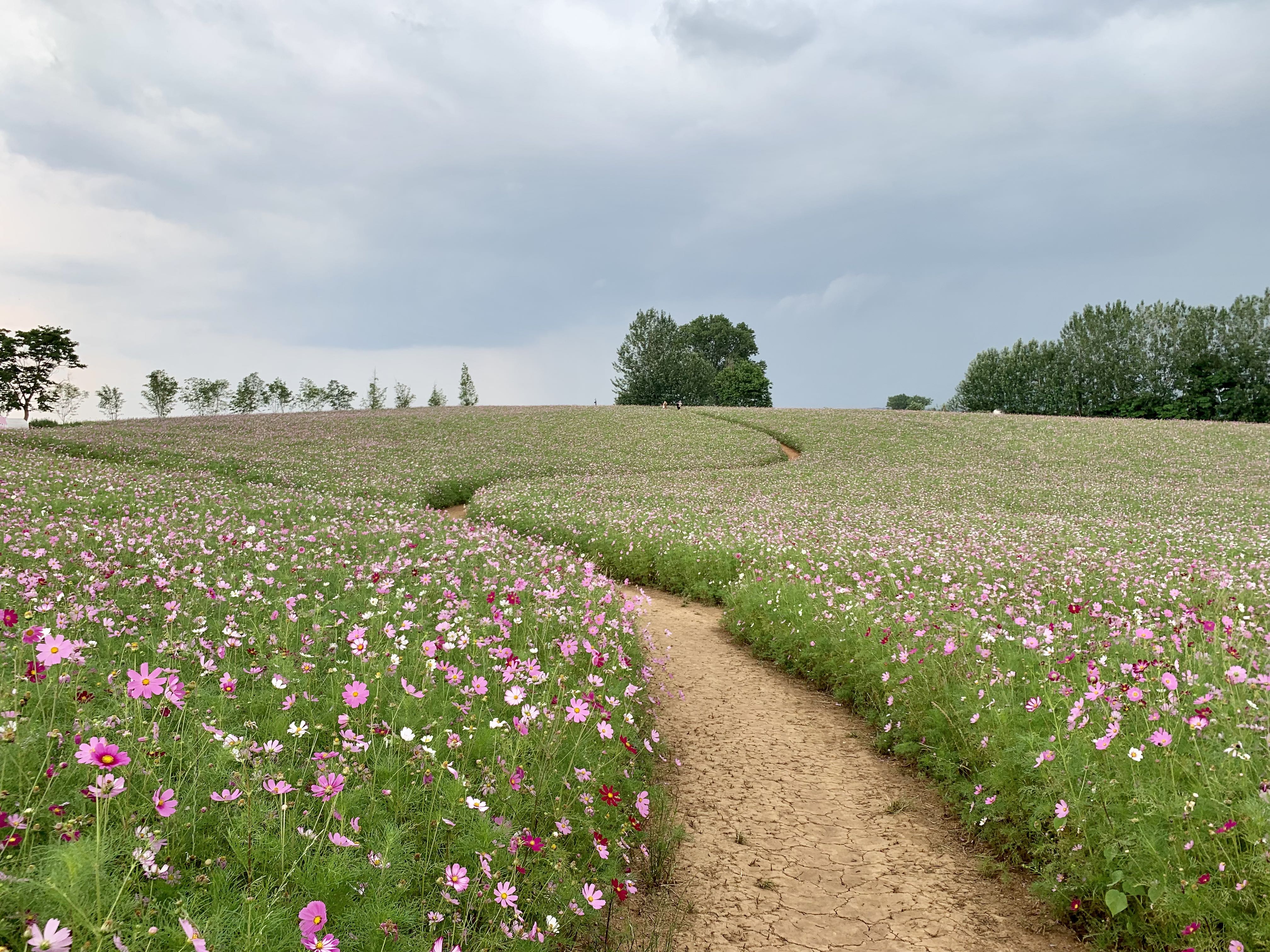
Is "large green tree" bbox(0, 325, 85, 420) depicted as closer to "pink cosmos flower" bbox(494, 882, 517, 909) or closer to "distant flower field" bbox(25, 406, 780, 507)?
"distant flower field" bbox(25, 406, 780, 507)

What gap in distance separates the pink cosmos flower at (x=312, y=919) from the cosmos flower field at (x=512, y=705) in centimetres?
2

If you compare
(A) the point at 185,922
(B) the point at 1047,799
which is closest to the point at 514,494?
(B) the point at 1047,799

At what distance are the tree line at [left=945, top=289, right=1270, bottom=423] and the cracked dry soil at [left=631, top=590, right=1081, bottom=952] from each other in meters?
76.3

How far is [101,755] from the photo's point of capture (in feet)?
8.18

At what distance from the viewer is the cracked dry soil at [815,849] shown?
186 inches

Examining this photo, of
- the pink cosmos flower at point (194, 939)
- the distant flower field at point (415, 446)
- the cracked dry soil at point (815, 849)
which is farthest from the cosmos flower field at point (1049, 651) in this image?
the distant flower field at point (415, 446)

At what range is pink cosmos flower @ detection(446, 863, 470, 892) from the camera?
10.6 ft

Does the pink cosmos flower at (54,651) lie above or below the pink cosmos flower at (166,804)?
above

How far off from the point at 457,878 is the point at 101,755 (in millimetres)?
1700

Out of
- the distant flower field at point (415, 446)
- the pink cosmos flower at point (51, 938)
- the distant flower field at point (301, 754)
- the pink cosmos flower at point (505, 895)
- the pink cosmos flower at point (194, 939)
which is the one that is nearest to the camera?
the pink cosmos flower at point (51, 938)

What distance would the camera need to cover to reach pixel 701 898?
5.05m

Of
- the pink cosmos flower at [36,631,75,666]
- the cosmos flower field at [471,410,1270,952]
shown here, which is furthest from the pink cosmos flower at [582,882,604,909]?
the cosmos flower field at [471,410,1270,952]

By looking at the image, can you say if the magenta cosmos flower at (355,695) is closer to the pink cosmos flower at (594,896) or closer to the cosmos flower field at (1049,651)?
the pink cosmos flower at (594,896)

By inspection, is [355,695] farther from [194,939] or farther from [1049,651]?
[1049,651]
